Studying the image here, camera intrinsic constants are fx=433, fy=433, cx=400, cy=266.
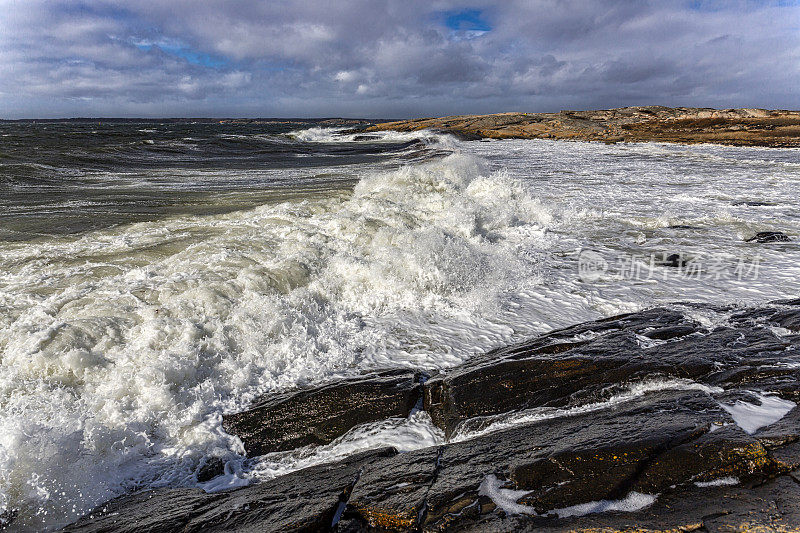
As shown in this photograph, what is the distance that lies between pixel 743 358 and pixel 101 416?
16.2ft

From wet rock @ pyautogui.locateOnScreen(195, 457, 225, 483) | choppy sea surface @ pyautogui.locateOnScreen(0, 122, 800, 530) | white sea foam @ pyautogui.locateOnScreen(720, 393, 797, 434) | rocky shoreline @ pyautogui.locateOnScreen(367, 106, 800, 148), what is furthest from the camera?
rocky shoreline @ pyautogui.locateOnScreen(367, 106, 800, 148)

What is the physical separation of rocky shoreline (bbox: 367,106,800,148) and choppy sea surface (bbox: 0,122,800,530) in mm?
26788

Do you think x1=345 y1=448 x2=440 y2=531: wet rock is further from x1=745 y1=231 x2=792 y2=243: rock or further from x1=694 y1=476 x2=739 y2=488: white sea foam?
x1=745 y1=231 x2=792 y2=243: rock

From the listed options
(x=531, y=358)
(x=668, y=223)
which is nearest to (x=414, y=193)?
(x=668, y=223)

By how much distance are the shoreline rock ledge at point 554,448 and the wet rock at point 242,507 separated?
10mm

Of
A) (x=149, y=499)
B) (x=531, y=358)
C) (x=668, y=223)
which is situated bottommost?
(x=149, y=499)

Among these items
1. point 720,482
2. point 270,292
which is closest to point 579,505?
point 720,482

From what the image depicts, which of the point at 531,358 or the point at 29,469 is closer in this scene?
the point at 29,469

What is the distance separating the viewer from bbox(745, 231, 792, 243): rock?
7527 mm

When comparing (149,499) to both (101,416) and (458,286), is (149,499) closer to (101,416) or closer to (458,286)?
(101,416)

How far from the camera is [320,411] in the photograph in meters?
3.34

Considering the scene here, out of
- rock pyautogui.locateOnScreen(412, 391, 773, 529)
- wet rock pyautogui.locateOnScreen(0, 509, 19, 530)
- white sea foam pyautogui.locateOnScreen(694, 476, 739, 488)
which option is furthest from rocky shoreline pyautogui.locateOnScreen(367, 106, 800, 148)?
wet rock pyautogui.locateOnScreen(0, 509, 19, 530)

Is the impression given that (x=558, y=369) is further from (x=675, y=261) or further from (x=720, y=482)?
(x=675, y=261)

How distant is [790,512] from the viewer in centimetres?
175
